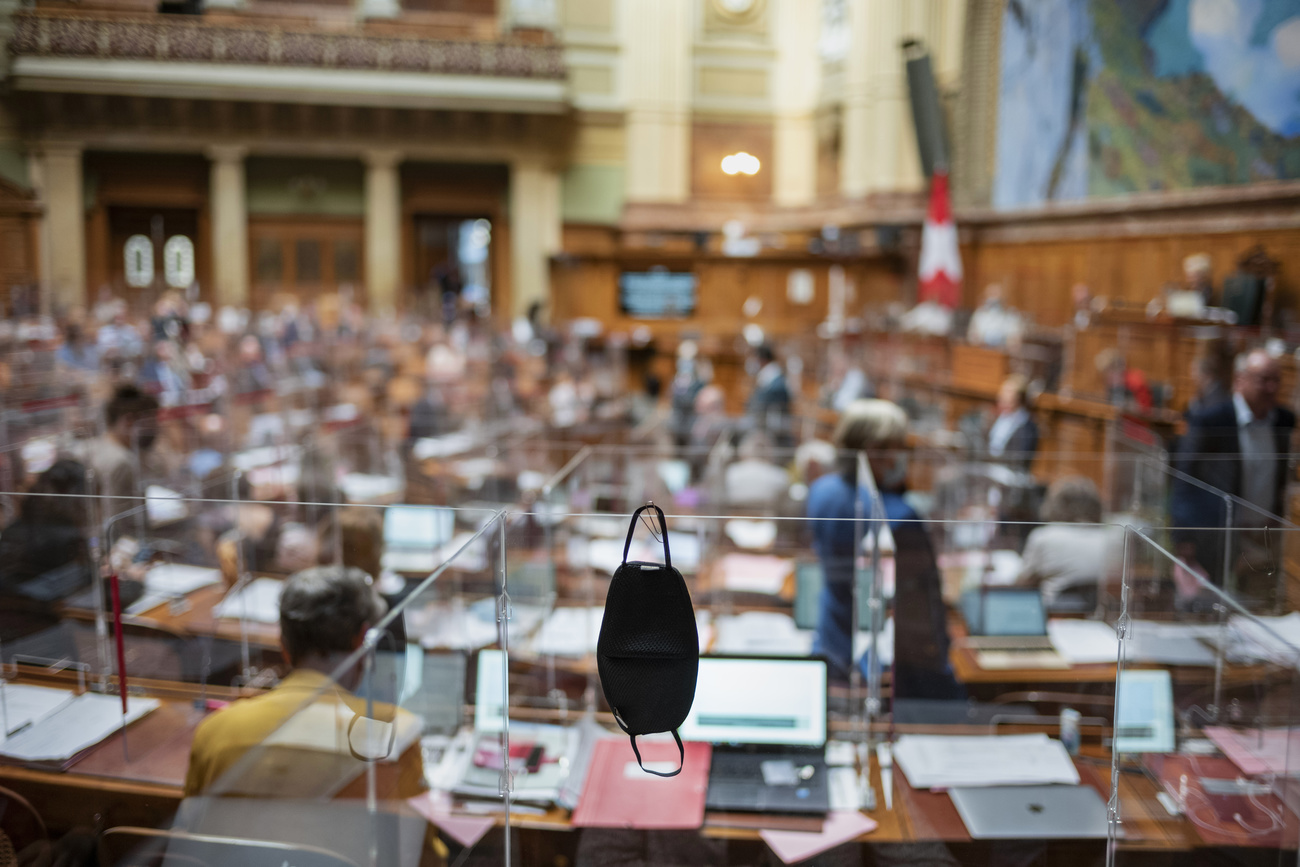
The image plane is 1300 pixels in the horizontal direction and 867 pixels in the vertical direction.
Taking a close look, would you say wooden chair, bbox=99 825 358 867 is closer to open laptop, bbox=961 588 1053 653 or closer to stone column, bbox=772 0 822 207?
open laptop, bbox=961 588 1053 653

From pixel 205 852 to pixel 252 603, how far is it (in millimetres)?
2011

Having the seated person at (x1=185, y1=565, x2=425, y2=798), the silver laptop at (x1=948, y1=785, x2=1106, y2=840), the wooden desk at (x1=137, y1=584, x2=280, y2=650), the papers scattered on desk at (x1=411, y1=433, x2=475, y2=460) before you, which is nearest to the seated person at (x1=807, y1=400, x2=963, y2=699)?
the silver laptop at (x1=948, y1=785, x2=1106, y2=840)

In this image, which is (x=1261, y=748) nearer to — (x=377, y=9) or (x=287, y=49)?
(x=287, y=49)

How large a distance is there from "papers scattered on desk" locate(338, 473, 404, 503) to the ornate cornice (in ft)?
39.2

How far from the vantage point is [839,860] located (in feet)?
8.43

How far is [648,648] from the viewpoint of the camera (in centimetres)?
204

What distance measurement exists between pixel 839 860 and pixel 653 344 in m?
14.7

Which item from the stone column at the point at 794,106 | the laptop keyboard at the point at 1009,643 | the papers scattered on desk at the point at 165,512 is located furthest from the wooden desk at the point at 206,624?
the stone column at the point at 794,106

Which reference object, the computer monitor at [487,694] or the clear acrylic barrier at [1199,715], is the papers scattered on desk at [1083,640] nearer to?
the clear acrylic barrier at [1199,715]

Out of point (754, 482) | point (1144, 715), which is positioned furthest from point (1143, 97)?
point (1144, 715)

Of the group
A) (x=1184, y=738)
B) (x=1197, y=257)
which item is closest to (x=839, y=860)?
(x=1184, y=738)

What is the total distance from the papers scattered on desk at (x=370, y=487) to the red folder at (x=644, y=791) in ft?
13.0

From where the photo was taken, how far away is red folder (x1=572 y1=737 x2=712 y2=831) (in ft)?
8.84

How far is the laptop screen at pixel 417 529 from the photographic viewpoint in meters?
5.18
